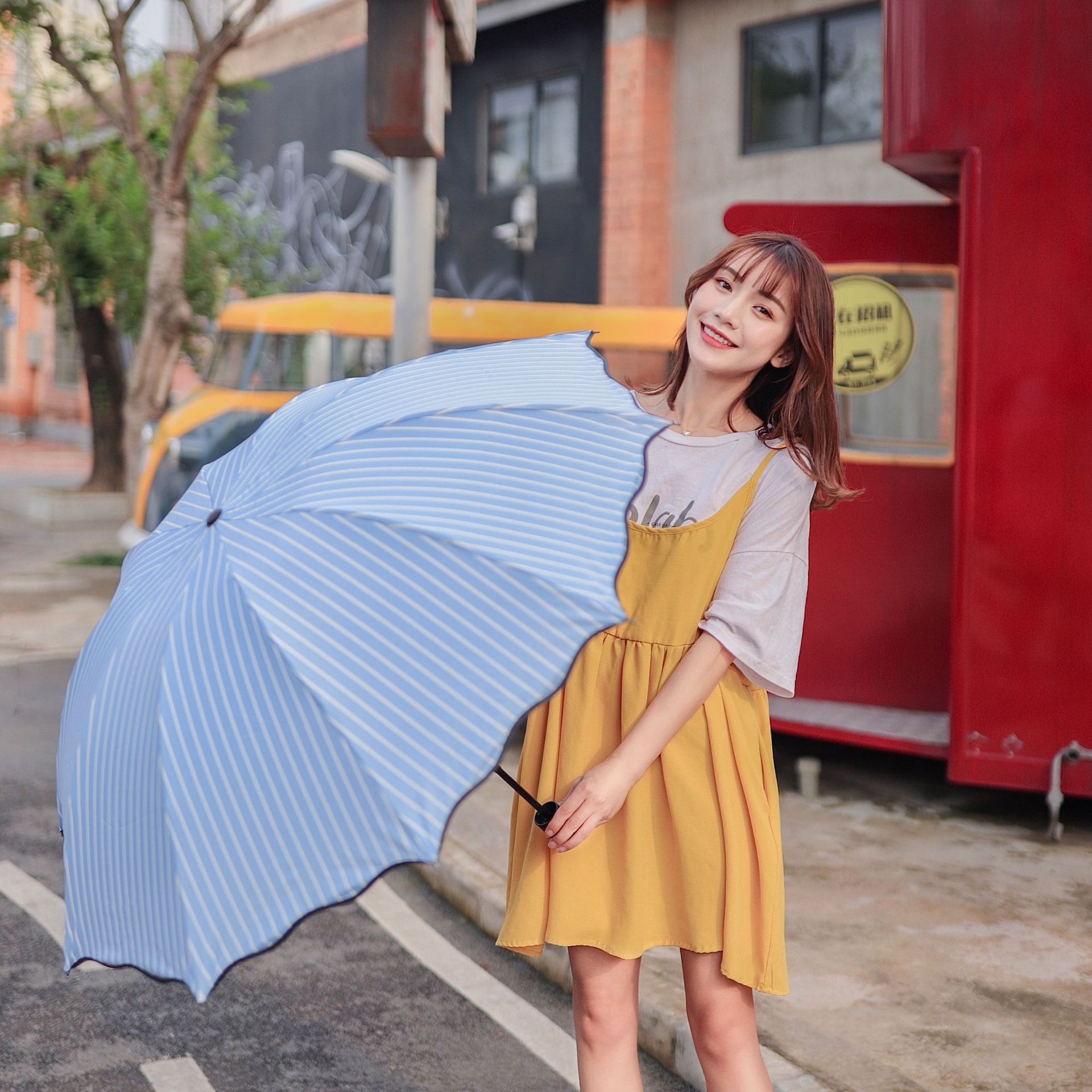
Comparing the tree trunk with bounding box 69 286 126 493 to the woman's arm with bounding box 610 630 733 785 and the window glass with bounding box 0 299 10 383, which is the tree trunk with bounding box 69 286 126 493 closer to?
the woman's arm with bounding box 610 630 733 785

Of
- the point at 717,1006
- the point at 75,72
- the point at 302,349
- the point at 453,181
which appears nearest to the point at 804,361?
the point at 717,1006

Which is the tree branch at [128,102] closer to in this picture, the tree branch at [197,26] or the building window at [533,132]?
the tree branch at [197,26]

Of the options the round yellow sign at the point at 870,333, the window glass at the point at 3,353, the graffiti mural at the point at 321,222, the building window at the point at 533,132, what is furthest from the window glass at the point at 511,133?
the window glass at the point at 3,353

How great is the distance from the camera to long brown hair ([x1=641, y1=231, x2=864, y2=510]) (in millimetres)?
2266

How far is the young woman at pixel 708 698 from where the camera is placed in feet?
7.35

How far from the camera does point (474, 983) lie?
13.3 feet

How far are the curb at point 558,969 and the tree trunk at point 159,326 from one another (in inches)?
328

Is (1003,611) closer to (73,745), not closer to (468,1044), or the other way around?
(468,1044)

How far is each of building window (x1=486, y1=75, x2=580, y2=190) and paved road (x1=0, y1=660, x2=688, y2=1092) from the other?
42.3 ft

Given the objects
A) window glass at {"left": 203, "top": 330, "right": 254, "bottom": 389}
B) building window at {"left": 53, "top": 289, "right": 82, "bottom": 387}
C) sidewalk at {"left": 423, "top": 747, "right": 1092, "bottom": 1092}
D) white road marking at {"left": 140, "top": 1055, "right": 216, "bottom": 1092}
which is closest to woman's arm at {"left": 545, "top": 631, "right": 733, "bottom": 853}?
sidewalk at {"left": 423, "top": 747, "right": 1092, "bottom": 1092}

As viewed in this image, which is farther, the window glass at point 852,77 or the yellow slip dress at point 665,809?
the window glass at point 852,77

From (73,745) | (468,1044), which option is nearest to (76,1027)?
(468,1044)

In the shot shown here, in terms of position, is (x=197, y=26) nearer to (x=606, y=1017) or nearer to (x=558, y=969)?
(x=558, y=969)

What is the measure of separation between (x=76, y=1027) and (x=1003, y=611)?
10.9ft
